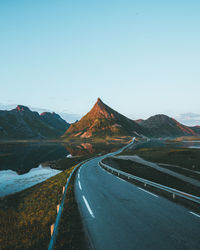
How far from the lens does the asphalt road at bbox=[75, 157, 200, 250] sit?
7.07 m

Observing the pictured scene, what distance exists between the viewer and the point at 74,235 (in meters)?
8.01

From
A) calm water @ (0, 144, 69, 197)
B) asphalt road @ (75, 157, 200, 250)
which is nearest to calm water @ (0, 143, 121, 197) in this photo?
calm water @ (0, 144, 69, 197)

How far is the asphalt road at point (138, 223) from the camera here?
23.2 feet

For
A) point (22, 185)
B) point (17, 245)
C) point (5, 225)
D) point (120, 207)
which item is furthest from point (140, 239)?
point (22, 185)

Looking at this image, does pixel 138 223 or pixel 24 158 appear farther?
pixel 24 158

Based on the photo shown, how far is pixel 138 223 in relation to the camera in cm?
895

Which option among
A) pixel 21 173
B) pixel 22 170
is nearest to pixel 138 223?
pixel 21 173

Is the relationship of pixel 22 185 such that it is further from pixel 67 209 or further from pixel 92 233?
pixel 92 233

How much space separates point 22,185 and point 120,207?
2319 cm

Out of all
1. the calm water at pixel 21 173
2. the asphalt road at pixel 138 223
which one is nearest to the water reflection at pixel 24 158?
the calm water at pixel 21 173

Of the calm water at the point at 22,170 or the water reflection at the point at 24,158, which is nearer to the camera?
the calm water at the point at 22,170

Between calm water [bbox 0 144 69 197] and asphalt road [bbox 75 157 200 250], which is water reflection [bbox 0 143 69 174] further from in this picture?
asphalt road [bbox 75 157 200 250]

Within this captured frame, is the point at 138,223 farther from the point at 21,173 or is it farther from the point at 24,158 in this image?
the point at 24,158

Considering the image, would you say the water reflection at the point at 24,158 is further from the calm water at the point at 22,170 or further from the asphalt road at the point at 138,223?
the asphalt road at the point at 138,223
